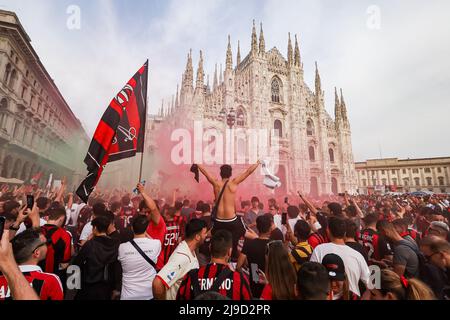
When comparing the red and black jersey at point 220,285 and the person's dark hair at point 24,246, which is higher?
the person's dark hair at point 24,246

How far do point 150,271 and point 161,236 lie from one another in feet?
2.82

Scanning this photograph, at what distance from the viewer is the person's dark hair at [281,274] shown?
1.90 metres

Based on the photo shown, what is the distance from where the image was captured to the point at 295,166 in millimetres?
26750

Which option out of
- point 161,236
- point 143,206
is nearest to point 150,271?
point 161,236

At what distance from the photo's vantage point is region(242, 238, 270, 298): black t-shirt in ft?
9.48

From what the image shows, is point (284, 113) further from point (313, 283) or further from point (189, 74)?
point (313, 283)

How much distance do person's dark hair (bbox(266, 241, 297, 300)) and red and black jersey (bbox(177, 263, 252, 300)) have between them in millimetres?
245

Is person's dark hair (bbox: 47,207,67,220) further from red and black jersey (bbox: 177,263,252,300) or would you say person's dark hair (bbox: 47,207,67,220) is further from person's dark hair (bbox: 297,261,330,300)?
person's dark hair (bbox: 297,261,330,300)

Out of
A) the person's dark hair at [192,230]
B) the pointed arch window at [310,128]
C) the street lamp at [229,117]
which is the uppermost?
the pointed arch window at [310,128]

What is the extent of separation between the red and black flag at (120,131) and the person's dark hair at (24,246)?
167 cm

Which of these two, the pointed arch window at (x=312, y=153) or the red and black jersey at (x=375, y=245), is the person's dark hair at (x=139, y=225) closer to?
the red and black jersey at (x=375, y=245)

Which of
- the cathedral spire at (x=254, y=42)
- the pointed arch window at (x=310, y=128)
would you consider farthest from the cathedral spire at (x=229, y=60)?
the pointed arch window at (x=310, y=128)

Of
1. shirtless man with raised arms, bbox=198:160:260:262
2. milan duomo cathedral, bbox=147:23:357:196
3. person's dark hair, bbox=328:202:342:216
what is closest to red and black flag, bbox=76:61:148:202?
shirtless man with raised arms, bbox=198:160:260:262
